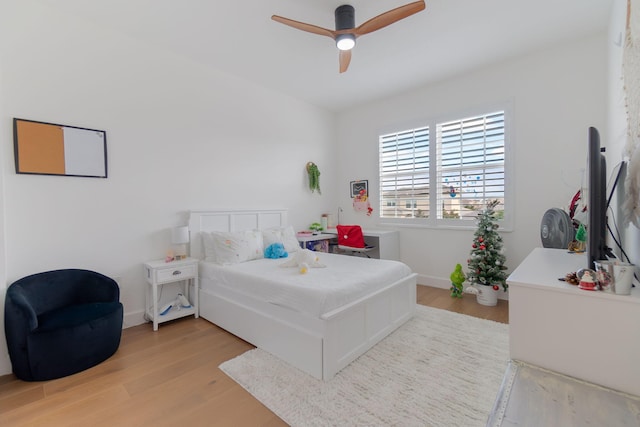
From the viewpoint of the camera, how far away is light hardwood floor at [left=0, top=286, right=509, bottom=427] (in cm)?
163

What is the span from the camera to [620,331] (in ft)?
3.37

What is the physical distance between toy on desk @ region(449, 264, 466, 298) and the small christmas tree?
0.15 meters

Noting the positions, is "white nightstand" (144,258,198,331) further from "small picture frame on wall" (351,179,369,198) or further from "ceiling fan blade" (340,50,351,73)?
"small picture frame on wall" (351,179,369,198)

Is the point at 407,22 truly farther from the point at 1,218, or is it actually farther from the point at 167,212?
the point at 1,218

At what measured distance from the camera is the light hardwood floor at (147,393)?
163 cm

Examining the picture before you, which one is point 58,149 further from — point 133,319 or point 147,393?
point 147,393

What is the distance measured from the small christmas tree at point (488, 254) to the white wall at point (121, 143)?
2921mm

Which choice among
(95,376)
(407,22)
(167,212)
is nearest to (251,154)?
(167,212)

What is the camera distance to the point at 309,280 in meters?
2.35

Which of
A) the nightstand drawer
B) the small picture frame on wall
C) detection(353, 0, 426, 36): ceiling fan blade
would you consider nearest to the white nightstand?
the nightstand drawer

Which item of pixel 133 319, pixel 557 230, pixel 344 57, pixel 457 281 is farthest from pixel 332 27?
pixel 133 319

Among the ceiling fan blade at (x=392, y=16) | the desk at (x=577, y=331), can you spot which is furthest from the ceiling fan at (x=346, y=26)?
the desk at (x=577, y=331)

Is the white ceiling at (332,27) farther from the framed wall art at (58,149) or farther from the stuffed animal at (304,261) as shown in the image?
the stuffed animal at (304,261)

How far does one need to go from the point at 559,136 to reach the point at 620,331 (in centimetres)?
299
